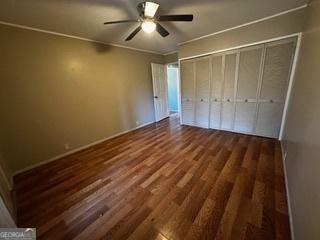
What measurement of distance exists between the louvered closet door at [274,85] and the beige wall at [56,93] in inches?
128

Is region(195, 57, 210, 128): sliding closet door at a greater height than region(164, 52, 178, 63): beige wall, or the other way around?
region(164, 52, 178, 63): beige wall

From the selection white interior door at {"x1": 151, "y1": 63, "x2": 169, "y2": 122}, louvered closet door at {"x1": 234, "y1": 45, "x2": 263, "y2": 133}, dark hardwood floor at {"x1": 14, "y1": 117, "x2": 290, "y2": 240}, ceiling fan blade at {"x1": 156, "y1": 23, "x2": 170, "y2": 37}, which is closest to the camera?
dark hardwood floor at {"x1": 14, "y1": 117, "x2": 290, "y2": 240}

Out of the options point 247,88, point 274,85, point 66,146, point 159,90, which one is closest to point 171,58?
point 159,90

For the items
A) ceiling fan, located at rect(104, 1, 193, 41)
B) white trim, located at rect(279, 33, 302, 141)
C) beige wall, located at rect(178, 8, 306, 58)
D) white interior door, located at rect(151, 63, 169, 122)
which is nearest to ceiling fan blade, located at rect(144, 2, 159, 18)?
ceiling fan, located at rect(104, 1, 193, 41)

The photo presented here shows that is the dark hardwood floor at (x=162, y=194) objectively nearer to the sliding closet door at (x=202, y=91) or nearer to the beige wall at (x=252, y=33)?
the sliding closet door at (x=202, y=91)

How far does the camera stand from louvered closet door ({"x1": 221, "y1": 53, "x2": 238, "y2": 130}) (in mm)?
3227

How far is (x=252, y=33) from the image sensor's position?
9.31 ft

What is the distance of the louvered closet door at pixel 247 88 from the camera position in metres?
2.94

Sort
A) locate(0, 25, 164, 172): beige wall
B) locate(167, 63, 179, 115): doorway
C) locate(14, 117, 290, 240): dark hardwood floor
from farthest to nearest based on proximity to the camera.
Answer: locate(167, 63, 179, 115): doorway
locate(0, 25, 164, 172): beige wall
locate(14, 117, 290, 240): dark hardwood floor

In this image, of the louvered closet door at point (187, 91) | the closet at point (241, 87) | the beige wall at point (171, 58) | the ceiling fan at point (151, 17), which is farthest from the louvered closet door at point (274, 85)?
the beige wall at point (171, 58)

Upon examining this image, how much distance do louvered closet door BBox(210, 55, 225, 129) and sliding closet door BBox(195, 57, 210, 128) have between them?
0.13 m

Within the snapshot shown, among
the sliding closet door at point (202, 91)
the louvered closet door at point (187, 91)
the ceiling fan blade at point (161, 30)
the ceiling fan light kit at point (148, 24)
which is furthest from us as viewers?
the louvered closet door at point (187, 91)

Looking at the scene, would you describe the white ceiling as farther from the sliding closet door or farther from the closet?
the sliding closet door

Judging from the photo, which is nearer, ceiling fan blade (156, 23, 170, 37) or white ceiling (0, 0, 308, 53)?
white ceiling (0, 0, 308, 53)
